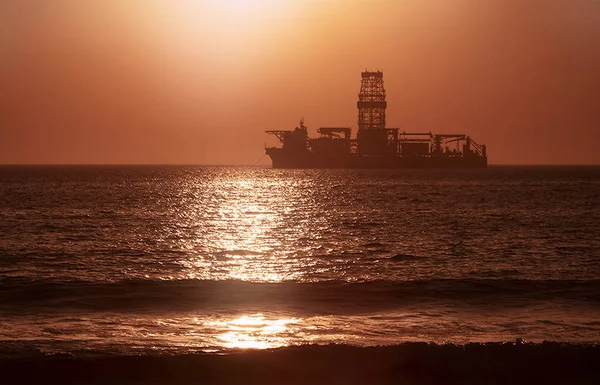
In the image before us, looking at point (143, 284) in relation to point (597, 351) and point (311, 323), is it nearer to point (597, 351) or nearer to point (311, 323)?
point (311, 323)

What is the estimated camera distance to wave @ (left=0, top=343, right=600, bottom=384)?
1136 cm

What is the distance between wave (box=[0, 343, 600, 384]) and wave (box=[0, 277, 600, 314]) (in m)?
5.22

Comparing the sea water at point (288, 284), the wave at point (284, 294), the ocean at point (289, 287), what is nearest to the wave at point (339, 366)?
the ocean at point (289, 287)

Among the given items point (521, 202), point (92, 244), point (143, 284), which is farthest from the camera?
point (521, 202)

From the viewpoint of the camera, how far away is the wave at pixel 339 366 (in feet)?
37.3

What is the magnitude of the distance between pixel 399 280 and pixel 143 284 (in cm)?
750

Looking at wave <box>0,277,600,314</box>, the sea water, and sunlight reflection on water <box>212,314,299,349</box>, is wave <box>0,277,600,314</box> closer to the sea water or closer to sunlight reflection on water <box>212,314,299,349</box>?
the sea water

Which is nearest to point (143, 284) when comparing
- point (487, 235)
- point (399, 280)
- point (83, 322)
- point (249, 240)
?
point (83, 322)

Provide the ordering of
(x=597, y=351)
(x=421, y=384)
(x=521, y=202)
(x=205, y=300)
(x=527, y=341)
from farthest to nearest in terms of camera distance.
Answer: (x=521, y=202) → (x=205, y=300) → (x=527, y=341) → (x=597, y=351) → (x=421, y=384)

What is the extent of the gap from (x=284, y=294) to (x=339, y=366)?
8.33 m

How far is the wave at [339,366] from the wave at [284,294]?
5218 mm

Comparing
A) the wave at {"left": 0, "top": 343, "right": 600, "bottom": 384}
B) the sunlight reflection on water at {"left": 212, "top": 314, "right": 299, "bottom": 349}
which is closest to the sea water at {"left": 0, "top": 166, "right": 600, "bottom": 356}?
the sunlight reflection on water at {"left": 212, "top": 314, "right": 299, "bottom": 349}

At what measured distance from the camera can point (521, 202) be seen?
68.8 m

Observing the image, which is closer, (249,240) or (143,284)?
(143,284)
